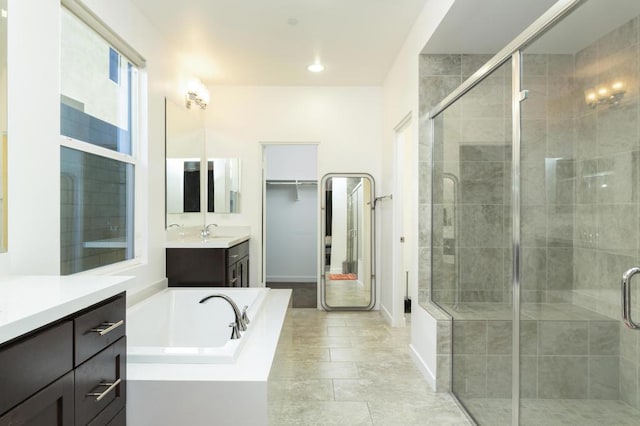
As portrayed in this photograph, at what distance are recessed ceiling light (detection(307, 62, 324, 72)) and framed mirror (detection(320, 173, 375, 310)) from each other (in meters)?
1.25

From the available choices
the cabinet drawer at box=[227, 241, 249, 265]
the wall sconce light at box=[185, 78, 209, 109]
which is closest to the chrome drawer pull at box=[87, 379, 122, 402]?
the cabinet drawer at box=[227, 241, 249, 265]

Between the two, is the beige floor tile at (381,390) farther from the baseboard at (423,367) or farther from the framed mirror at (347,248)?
the framed mirror at (347,248)

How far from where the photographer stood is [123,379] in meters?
1.47

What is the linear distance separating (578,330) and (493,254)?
53 cm

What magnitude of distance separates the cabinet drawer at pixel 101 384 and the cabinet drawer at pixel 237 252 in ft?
6.53

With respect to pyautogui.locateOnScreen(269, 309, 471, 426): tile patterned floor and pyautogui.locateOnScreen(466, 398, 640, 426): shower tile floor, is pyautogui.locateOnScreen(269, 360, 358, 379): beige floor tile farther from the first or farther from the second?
pyautogui.locateOnScreen(466, 398, 640, 426): shower tile floor

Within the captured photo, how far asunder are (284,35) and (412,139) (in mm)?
1385

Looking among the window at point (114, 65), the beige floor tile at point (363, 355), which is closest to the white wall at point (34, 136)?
the window at point (114, 65)

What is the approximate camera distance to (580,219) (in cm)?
189

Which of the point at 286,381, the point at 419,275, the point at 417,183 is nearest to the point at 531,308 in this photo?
the point at 419,275

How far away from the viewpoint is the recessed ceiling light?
3.92 m

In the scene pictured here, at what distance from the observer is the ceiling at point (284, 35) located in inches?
110

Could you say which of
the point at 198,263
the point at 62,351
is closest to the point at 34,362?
the point at 62,351

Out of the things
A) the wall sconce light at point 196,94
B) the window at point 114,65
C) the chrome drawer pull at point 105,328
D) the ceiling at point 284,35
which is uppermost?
the ceiling at point 284,35
